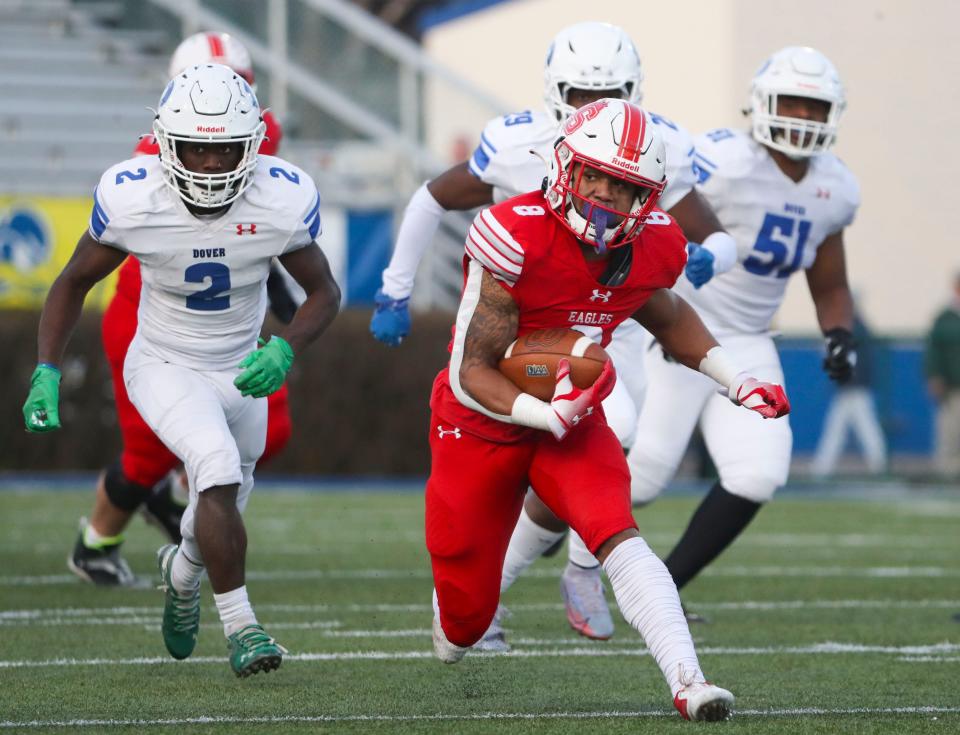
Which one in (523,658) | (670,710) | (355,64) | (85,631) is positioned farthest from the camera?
(355,64)

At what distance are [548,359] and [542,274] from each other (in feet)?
0.67

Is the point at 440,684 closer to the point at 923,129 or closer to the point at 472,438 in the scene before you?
the point at 472,438

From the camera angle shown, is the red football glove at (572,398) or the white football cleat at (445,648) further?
the white football cleat at (445,648)

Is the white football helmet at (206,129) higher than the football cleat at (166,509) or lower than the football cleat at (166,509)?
higher

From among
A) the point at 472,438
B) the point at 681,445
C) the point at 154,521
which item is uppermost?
the point at 472,438

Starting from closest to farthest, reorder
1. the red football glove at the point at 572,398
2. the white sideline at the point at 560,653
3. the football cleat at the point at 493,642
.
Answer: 1. the red football glove at the point at 572,398
2. the white sideline at the point at 560,653
3. the football cleat at the point at 493,642

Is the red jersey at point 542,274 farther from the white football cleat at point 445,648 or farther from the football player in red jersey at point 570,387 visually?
the white football cleat at point 445,648

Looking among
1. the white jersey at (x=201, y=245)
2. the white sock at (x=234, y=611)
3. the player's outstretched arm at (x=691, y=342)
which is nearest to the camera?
the player's outstretched arm at (x=691, y=342)

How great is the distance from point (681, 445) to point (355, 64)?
9.60 meters

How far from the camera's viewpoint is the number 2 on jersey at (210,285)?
16.2ft

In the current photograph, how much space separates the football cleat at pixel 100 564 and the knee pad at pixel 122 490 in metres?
0.25

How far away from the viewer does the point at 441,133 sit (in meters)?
15.2

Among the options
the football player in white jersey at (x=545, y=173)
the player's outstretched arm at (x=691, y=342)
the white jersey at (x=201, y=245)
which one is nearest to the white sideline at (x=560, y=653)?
the football player in white jersey at (x=545, y=173)

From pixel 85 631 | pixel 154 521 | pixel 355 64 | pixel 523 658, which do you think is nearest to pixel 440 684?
pixel 523 658
